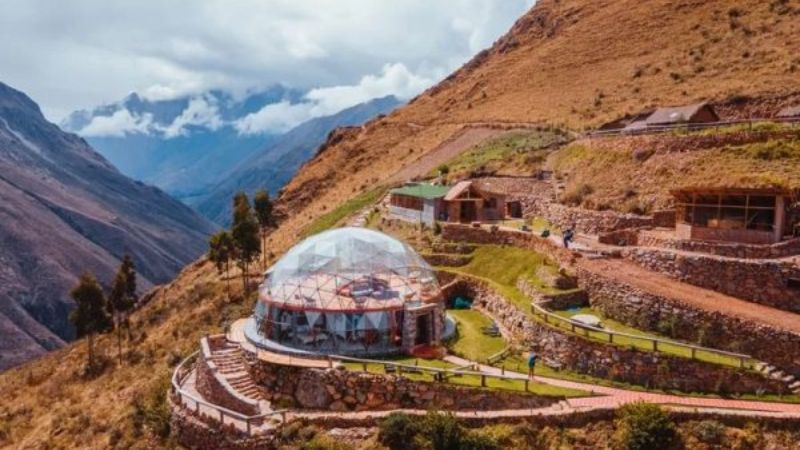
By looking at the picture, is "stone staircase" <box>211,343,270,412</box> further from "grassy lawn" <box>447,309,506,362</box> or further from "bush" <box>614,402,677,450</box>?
"bush" <box>614,402,677,450</box>

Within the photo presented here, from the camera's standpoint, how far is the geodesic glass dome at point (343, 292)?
25688 mm

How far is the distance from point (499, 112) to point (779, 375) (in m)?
67.2

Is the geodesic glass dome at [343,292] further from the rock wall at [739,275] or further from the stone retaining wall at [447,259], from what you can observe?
the rock wall at [739,275]

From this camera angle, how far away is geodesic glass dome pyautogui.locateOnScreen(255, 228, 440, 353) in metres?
25.7

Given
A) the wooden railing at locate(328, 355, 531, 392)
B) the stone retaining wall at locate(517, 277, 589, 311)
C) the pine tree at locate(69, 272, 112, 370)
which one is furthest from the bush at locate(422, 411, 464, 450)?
the pine tree at locate(69, 272, 112, 370)

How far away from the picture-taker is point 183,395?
2605 cm

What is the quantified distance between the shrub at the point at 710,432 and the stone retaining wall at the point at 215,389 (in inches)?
559

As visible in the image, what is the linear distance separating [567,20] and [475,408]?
9425 cm

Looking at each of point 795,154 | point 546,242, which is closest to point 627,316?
point 546,242

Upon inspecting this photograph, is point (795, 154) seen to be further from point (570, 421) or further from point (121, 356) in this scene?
point (121, 356)

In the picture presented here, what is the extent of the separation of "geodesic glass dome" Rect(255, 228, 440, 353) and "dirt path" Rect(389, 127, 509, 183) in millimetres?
37257

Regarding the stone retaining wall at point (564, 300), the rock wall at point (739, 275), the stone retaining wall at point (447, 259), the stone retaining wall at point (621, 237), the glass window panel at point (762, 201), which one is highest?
the glass window panel at point (762, 201)

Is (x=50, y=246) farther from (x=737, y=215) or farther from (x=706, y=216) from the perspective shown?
(x=737, y=215)

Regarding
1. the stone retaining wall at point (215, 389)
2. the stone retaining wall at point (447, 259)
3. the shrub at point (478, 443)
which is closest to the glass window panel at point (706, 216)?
the stone retaining wall at point (447, 259)
